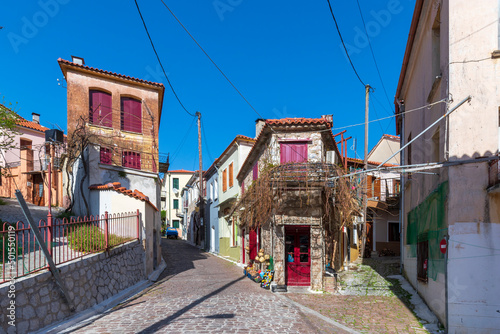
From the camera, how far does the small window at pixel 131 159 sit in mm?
17844

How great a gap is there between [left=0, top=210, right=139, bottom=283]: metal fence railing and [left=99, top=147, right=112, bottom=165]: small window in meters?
5.61

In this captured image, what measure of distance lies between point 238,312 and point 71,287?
3.76 m

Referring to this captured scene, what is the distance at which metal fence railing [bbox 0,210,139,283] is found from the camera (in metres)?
6.07

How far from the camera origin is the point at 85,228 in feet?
28.1

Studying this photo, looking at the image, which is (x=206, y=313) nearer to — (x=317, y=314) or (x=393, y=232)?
(x=317, y=314)

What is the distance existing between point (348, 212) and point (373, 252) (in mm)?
13737

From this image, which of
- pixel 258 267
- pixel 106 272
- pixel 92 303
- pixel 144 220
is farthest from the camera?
pixel 258 267

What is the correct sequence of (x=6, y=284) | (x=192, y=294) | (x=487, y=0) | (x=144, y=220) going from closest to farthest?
(x=6, y=284) → (x=487, y=0) → (x=192, y=294) → (x=144, y=220)

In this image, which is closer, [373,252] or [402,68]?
[402,68]

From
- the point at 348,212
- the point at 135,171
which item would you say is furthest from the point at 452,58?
the point at 135,171

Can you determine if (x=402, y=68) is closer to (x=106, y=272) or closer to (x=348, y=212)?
(x=348, y=212)

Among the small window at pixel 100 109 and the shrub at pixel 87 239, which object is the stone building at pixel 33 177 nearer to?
the small window at pixel 100 109

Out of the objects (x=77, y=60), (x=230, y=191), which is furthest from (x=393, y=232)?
(x=77, y=60)

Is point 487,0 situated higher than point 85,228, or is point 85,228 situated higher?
point 487,0
